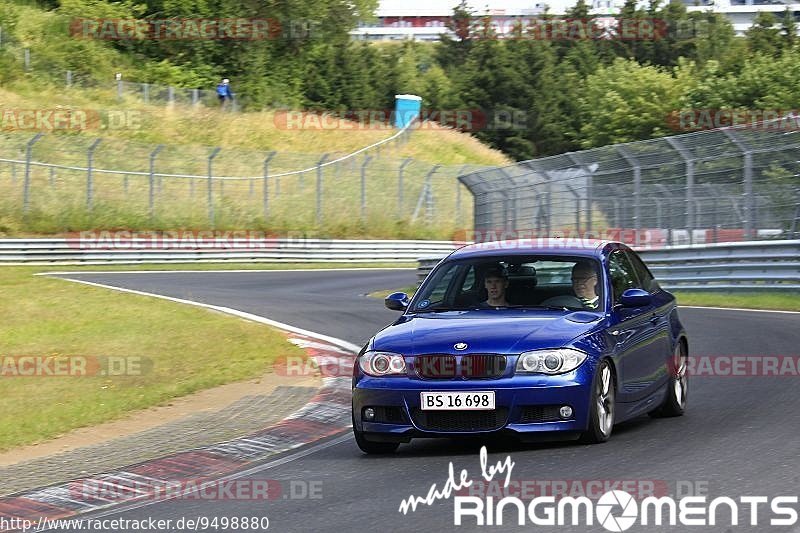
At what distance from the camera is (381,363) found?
8.69 meters

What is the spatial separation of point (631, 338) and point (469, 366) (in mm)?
1567

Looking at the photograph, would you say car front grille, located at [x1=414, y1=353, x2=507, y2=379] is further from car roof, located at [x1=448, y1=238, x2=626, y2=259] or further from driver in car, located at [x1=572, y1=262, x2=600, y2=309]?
car roof, located at [x1=448, y1=238, x2=626, y2=259]

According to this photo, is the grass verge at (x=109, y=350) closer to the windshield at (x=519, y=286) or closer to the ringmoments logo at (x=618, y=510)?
the windshield at (x=519, y=286)

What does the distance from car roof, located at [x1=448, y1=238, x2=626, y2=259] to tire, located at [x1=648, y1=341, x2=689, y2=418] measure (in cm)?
107

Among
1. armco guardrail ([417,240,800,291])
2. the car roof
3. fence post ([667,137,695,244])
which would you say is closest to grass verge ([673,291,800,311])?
armco guardrail ([417,240,800,291])

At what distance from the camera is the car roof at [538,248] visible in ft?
31.9

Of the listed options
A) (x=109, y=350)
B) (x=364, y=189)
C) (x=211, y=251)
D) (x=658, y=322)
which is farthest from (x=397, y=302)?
(x=364, y=189)

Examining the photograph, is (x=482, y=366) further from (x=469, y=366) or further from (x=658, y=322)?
(x=658, y=322)

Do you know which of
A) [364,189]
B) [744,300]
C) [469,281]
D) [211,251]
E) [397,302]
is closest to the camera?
[469,281]

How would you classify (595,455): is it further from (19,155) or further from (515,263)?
(19,155)

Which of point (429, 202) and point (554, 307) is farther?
point (429, 202)

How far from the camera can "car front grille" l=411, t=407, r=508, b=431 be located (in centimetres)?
832

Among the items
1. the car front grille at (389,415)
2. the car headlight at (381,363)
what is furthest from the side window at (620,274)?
the car front grille at (389,415)

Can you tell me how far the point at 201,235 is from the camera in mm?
40438
